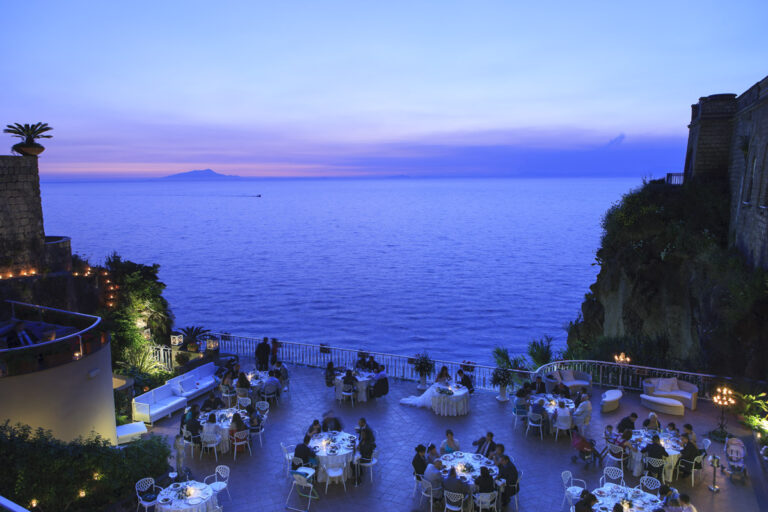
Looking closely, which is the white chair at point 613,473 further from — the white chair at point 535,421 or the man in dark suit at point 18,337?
the man in dark suit at point 18,337

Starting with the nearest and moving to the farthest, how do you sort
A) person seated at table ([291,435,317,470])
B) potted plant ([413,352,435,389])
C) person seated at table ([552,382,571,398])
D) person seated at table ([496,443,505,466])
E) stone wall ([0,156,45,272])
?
person seated at table ([496,443,505,466]) < person seated at table ([291,435,317,470]) < person seated at table ([552,382,571,398]) < potted plant ([413,352,435,389]) < stone wall ([0,156,45,272])

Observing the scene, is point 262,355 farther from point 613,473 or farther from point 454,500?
point 613,473

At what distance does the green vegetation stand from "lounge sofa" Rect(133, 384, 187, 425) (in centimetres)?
433

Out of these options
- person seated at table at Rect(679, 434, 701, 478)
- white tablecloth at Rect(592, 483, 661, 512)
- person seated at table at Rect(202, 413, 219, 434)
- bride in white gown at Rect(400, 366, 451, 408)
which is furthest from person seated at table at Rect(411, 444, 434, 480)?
person seated at table at Rect(679, 434, 701, 478)

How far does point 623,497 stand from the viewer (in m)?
9.54

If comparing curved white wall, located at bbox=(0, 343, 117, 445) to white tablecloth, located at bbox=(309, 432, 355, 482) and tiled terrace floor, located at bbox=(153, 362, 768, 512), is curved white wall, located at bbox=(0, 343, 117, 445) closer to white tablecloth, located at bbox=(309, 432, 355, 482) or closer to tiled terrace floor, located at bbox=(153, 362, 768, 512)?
tiled terrace floor, located at bbox=(153, 362, 768, 512)

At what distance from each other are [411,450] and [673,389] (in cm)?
827

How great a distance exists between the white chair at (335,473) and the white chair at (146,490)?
3.32m

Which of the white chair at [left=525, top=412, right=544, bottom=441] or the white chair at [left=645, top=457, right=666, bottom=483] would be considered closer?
the white chair at [left=645, top=457, right=666, bottom=483]

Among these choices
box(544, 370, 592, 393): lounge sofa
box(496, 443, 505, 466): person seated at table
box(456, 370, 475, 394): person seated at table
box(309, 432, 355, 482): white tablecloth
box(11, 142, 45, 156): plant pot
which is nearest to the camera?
box(496, 443, 505, 466): person seated at table

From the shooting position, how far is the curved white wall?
10.5m

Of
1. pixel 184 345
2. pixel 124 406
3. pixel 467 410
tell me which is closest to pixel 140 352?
pixel 184 345

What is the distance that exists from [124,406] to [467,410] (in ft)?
33.0

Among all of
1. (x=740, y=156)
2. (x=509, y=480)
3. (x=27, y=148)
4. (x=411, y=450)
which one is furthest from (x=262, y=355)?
(x=740, y=156)
